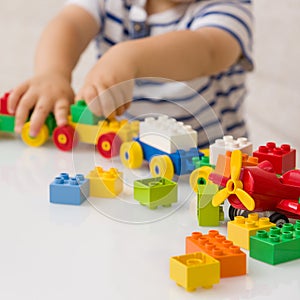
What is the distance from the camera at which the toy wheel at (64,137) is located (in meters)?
0.76

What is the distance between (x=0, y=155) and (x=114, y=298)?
1.29 feet

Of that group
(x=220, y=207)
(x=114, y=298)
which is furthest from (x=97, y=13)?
(x=114, y=298)

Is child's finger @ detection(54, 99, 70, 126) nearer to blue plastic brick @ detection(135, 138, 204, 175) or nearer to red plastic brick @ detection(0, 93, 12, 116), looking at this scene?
red plastic brick @ detection(0, 93, 12, 116)

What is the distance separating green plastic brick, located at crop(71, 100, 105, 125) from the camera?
74cm

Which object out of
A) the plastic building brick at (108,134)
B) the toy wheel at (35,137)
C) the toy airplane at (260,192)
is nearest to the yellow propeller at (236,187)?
the toy airplane at (260,192)

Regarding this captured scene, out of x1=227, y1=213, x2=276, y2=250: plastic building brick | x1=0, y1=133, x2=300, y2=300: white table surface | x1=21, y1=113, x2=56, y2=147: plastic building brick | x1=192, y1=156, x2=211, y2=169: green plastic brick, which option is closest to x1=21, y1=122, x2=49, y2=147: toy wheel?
x1=21, y1=113, x2=56, y2=147: plastic building brick

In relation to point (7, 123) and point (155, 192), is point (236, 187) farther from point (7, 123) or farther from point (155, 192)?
point (7, 123)

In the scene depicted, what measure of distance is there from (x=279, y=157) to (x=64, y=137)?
10.9 inches

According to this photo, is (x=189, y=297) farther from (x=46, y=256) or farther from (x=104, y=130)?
(x=104, y=130)

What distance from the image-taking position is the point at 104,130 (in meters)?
0.73

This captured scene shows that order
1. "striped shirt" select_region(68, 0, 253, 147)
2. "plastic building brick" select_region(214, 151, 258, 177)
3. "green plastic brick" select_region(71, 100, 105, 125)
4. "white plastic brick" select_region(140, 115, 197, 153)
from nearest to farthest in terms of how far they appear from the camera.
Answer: "plastic building brick" select_region(214, 151, 258, 177)
"white plastic brick" select_region(140, 115, 197, 153)
"green plastic brick" select_region(71, 100, 105, 125)
"striped shirt" select_region(68, 0, 253, 147)

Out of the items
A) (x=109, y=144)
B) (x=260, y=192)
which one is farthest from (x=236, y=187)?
(x=109, y=144)

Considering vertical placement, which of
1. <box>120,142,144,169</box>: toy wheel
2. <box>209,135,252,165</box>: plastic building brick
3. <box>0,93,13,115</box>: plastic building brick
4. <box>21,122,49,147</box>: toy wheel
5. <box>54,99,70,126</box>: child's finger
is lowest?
<box>21,122,49,147</box>: toy wheel

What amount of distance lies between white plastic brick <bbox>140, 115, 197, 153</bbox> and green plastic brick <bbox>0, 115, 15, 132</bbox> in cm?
21
